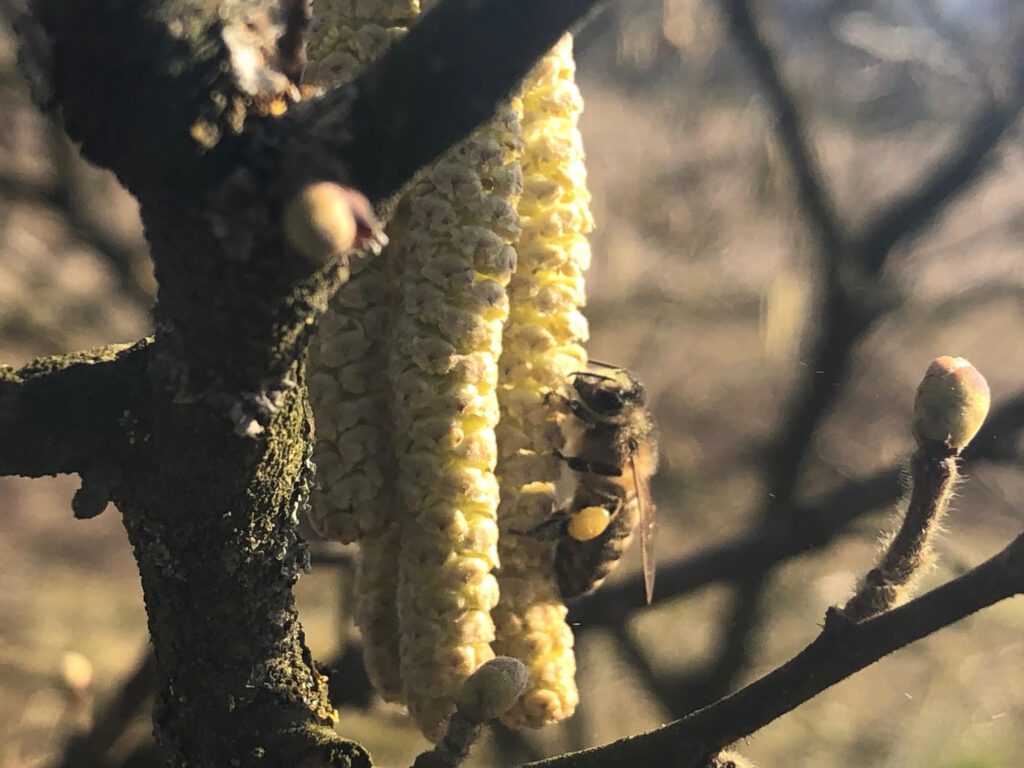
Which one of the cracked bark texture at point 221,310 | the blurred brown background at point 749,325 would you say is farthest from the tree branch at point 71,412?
the blurred brown background at point 749,325

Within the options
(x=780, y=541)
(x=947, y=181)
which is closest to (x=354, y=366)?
(x=780, y=541)

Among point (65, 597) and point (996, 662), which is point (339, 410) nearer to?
point (65, 597)

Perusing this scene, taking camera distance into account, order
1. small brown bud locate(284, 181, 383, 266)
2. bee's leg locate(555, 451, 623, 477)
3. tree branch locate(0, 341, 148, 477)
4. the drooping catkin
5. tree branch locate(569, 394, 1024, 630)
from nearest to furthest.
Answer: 1. small brown bud locate(284, 181, 383, 266)
2. tree branch locate(0, 341, 148, 477)
3. the drooping catkin
4. bee's leg locate(555, 451, 623, 477)
5. tree branch locate(569, 394, 1024, 630)

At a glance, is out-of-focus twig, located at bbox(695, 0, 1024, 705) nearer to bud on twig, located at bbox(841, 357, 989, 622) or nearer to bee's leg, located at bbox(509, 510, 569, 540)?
bee's leg, located at bbox(509, 510, 569, 540)

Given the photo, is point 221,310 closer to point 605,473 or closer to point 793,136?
point 605,473

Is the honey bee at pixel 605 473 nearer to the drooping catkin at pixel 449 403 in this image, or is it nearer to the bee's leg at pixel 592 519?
the bee's leg at pixel 592 519

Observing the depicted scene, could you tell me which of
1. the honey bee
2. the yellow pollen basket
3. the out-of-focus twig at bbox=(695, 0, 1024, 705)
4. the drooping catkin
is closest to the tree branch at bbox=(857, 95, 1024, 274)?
the out-of-focus twig at bbox=(695, 0, 1024, 705)

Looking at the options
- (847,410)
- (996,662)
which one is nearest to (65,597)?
(847,410)

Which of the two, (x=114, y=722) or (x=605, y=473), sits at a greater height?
(x=114, y=722)
